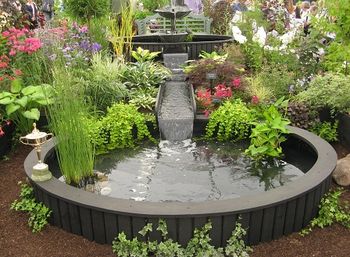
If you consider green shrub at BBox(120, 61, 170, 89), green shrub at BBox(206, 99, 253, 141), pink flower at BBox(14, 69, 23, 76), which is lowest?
green shrub at BBox(206, 99, 253, 141)

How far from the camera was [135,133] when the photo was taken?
548cm

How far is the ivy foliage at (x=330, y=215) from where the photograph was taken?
11.3ft

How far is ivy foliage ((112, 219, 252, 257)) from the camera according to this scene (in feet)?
9.75

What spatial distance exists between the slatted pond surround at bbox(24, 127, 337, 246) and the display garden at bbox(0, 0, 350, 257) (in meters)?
0.01

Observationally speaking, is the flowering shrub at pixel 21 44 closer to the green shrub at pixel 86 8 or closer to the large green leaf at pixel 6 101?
the large green leaf at pixel 6 101

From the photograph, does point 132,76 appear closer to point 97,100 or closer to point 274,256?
point 97,100

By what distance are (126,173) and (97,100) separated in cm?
176

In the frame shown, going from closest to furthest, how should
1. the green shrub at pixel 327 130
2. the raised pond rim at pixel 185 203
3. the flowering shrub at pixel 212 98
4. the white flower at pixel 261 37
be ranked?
1. the raised pond rim at pixel 185 203
2. the green shrub at pixel 327 130
3. the flowering shrub at pixel 212 98
4. the white flower at pixel 261 37

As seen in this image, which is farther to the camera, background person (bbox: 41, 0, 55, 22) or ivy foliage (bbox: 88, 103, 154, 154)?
background person (bbox: 41, 0, 55, 22)

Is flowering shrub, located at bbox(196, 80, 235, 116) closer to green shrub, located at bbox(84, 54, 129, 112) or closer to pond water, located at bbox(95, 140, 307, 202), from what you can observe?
pond water, located at bbox(95, 140, 307, 202)

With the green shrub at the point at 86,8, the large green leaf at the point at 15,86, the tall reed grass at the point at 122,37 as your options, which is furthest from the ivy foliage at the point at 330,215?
the tall reed grass at the point at 122,37

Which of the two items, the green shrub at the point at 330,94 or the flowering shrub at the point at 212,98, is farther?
the flowering shrub at the point at 212,98

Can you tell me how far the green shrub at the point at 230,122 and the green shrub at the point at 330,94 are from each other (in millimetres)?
971

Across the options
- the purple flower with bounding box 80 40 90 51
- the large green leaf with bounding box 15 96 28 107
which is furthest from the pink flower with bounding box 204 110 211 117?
the purple flower with bounding box 80 40 90 51
